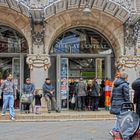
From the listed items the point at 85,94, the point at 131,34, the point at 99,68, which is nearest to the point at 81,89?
the point at 85,94

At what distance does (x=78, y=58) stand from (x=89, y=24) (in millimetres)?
1760

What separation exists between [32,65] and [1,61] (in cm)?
200

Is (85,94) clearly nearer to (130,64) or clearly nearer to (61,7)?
(130,64)

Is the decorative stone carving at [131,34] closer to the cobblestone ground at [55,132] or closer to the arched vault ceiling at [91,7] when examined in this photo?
the arched vault ceiling at [91,7]

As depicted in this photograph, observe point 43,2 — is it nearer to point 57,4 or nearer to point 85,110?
point 57,4

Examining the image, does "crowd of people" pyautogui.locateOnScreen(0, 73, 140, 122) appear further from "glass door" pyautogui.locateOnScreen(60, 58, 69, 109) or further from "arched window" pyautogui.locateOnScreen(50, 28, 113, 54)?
"arched window" pyautogui.locateOnScreen(50, 28, 113, 54)

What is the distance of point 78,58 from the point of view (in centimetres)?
2183

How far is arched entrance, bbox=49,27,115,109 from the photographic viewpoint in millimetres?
21516

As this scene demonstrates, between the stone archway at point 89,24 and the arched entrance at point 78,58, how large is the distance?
1.34 ft

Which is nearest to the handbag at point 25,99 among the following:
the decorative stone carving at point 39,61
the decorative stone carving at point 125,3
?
the decorative stone carving at point 39,61

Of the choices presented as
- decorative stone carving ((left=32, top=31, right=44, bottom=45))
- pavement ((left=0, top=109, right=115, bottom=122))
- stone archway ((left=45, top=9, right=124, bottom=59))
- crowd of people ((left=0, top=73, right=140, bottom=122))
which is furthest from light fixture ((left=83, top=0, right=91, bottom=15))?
pavement ((left=0, top=109, right=115, bottom=122))

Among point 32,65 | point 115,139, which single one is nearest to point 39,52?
point 32,65

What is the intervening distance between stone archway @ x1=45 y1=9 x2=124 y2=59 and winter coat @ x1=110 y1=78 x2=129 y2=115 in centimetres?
938

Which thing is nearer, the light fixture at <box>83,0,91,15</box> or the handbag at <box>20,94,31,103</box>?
the handbag at <box>20,94,31,103</box>
